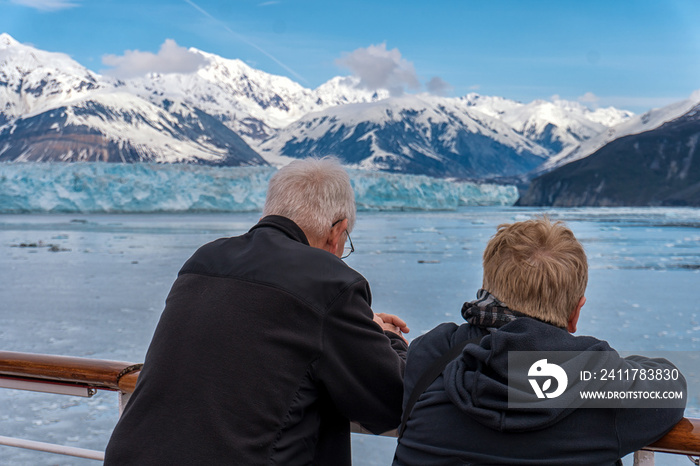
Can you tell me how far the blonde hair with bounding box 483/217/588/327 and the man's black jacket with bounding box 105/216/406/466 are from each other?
22cm

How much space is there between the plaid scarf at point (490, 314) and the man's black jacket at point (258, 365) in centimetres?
16

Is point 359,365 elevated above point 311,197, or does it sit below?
below

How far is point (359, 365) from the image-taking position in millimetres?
974

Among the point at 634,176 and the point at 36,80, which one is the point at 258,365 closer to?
the point at 634,176

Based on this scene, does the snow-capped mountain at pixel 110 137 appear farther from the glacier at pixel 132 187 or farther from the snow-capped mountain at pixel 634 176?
the glacier at pixel 132 187

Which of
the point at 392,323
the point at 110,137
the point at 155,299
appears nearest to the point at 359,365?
the point at 392,323

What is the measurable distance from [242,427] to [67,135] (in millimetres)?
109415

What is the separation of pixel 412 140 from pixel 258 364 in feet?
532

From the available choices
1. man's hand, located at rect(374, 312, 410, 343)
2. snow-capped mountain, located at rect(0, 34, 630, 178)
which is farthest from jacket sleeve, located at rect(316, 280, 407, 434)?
snow-capped mountain, located at rect(0, 34, 630, 178)

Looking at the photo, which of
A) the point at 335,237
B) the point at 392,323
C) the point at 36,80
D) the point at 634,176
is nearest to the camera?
the point at 335,237

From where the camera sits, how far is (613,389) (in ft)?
2.54

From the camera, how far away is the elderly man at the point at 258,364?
91 cm

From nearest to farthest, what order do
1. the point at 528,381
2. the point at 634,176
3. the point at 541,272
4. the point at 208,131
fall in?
the point at 528,381
the point at 541,272
the point at 634,176
the point at 208,131

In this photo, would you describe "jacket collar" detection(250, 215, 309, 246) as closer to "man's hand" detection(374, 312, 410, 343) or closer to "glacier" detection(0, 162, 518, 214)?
"man's hand" detection(374, 312, 410, 343)
